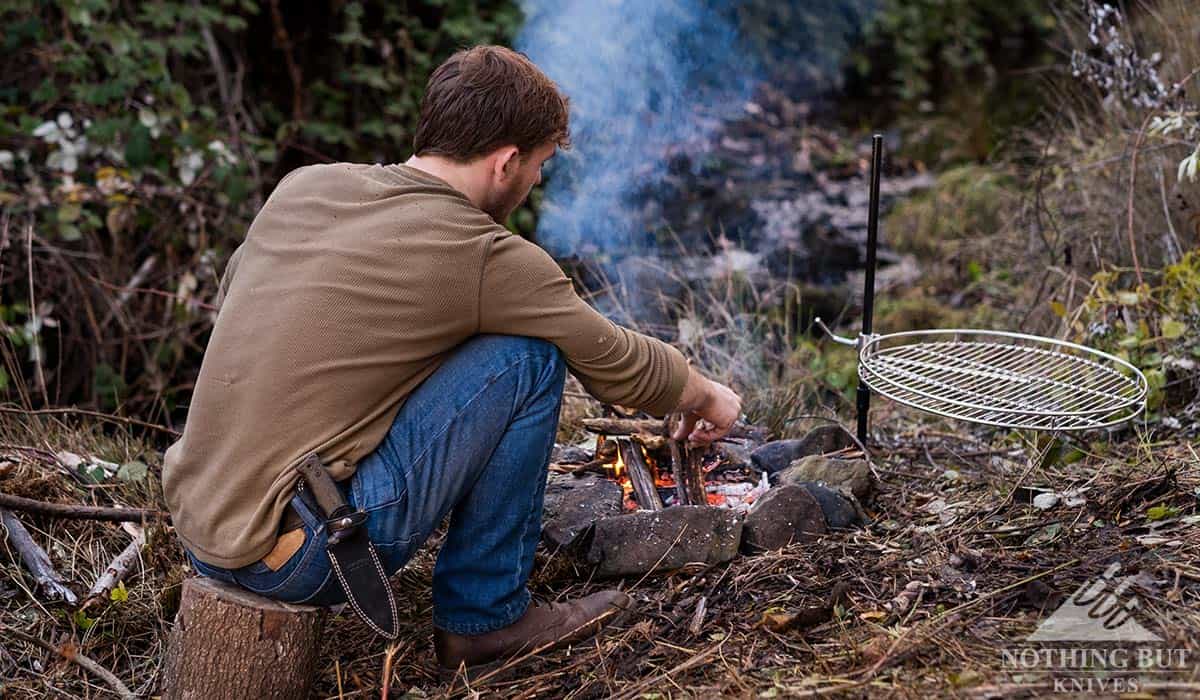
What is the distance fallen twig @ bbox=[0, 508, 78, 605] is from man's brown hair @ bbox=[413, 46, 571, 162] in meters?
1.62

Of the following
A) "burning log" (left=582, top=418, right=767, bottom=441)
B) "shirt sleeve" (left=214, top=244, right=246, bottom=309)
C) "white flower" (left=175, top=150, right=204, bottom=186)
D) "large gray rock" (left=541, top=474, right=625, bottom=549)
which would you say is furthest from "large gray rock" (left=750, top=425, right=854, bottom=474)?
"white flower" (left=175, top=150, right=204, bottom=186)

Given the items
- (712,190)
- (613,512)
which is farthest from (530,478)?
(712,190)

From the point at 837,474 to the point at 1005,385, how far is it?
61cm

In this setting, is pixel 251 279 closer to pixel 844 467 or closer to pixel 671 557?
pixel 671 557

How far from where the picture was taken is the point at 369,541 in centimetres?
243

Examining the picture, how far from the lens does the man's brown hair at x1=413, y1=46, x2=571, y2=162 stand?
2.50 m

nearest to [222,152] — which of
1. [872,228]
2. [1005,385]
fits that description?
[872,228]

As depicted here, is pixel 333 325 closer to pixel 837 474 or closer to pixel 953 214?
pixel 837 474

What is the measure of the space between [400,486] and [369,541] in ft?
0.46

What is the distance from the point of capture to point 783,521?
10.2 ft

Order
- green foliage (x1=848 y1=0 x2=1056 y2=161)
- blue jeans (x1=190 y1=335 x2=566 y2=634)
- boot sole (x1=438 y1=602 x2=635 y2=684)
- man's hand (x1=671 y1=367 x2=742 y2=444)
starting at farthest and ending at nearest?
1. green foliage (x1=848 y1=0 x2=1056 y2=161)
2. man's hand (x1=671 y1=367 x2=742 y2=444)
3. boot sole (x1=438 y1=602 x2=635 y2=684)
4. blue jeans (x1=190 y1=335 x2=566 y2=634)

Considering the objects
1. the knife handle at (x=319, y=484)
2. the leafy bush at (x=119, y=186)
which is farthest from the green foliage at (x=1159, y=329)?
the leafy bush at (x=119, y=186)

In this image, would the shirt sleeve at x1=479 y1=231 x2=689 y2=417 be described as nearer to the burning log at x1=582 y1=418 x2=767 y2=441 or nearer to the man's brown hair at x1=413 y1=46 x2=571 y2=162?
the man's brown hair at x1=413 y1=46 x2=571 y2=162

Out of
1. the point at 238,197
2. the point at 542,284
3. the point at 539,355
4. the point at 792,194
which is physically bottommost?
the point at 792,194
